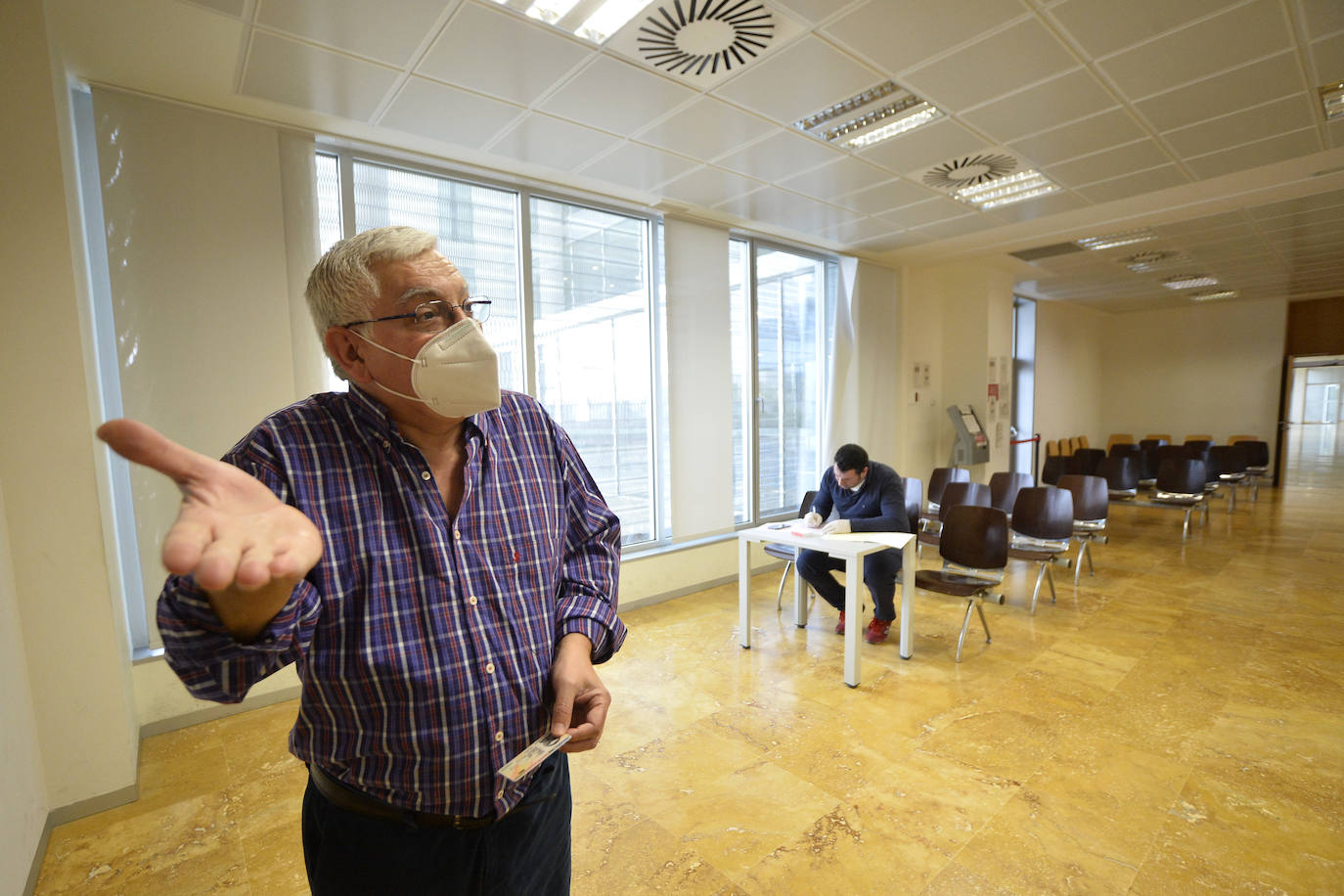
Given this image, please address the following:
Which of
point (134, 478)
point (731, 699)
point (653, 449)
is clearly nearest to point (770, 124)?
point (653, 449)

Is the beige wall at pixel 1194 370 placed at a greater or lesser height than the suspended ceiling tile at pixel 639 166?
lesser

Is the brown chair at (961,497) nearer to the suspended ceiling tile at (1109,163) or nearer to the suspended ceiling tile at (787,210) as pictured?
the suspended ceiling tile at (1109,163)

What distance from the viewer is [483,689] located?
94 centimetres

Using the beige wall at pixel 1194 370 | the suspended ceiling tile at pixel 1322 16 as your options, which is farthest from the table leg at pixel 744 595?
the beige wall at pixel 1194 370

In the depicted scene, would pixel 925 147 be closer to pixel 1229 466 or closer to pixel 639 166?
pixel 639 166

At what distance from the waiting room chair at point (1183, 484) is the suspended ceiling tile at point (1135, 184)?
328 centimetres

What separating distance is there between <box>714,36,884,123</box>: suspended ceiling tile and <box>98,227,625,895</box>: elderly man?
2431mm

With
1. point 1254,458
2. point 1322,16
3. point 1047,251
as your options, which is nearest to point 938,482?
point 1047,251

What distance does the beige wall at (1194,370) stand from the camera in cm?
1016

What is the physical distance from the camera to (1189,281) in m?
8.37

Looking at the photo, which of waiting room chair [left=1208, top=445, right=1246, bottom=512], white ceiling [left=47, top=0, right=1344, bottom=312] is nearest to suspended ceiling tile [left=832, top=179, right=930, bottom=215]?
white ceiling [left=47, top=0, right=1344, bottom=312]

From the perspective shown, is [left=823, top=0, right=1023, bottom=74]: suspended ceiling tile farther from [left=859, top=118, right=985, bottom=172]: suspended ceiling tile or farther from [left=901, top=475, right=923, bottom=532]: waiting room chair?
[left=901, top=475, right=923, bottom=532]: waiting room chair

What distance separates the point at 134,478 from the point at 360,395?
2.90m

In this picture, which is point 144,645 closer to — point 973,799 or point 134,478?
point 134,478
